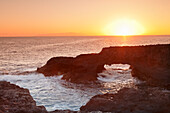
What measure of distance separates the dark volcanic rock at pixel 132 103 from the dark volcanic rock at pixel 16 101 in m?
4.17

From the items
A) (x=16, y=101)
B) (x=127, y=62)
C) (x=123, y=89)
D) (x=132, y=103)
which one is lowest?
(x=16, y=101)

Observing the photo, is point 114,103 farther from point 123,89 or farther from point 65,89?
point 65,89

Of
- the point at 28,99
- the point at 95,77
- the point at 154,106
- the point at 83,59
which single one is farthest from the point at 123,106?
the point at 83,59

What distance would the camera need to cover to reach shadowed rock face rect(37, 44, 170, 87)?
25.7 metres

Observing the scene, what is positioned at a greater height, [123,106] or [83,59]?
[83,59]

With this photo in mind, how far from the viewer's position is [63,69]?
107 feet

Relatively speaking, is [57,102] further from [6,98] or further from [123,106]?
[123,106]

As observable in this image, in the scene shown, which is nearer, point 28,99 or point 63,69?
point 28,99

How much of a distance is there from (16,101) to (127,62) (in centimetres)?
1749

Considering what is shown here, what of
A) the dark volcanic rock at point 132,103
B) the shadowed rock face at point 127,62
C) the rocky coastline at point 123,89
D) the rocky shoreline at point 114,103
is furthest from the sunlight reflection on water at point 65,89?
the dark volcanic rock at point 132,103

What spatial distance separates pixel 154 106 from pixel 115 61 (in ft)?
48.8

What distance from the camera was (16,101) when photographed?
16.0 meters

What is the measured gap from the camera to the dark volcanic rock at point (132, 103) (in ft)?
46.1

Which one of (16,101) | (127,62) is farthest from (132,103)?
(127,62)
